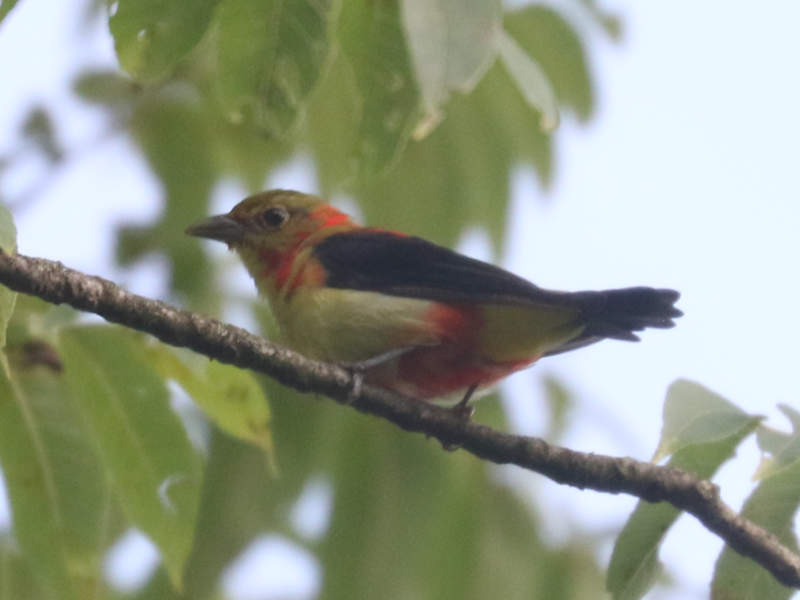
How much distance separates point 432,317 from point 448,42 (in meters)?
2.68

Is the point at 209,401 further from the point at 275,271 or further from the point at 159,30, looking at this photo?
the point at 275,271

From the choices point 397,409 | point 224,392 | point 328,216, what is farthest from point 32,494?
point 328,216

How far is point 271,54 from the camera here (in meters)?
3.01

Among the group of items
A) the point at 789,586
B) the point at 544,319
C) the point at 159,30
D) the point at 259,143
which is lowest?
the point at 789,586

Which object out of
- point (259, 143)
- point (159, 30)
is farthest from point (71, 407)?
point (259, 143)

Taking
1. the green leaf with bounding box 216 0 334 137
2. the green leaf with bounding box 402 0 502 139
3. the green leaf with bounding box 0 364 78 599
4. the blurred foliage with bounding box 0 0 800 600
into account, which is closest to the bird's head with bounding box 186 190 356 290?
the blurred foliage with bounding box 0 0 800 600

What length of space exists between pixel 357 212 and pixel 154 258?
1.11 m

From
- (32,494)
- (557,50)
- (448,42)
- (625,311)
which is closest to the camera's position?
(448,42)

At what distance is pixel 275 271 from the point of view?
17.1ft

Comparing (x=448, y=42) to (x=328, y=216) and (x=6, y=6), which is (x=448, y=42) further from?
(x=328, y=216)

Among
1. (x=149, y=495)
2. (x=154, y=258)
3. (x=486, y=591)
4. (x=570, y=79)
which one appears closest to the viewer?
(x=149, y=495)

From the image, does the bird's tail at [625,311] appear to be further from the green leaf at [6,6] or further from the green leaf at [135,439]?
the green leaf at [6,6]

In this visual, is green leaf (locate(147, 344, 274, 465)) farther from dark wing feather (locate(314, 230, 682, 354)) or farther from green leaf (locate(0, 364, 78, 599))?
dark wing feather (locate(314, 230, 682, 354))

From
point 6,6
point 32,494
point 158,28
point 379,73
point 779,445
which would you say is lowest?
point 779,445
